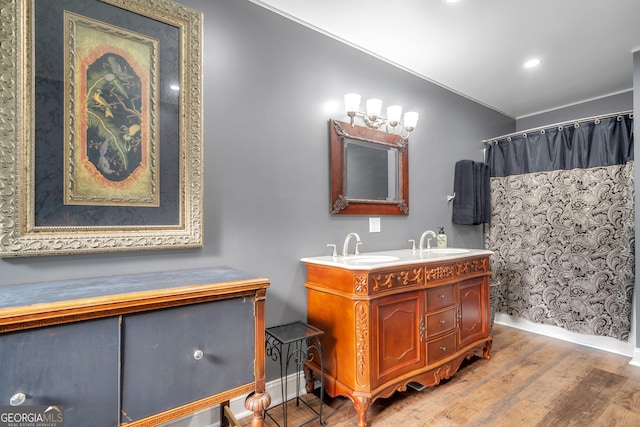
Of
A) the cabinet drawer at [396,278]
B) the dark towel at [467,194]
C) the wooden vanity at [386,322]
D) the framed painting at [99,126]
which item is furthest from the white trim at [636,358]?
the framed painting at [99,126]

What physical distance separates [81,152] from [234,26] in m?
1.10

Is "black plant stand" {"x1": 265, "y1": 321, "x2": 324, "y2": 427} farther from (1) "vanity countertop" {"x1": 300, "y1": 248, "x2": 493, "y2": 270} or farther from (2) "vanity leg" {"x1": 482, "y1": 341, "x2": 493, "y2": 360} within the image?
(2) "vanity leg" {"x1": 482, "y1": 341, "x2": 493, "y2": 360}

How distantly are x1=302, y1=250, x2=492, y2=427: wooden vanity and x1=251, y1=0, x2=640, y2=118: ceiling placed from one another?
158cm

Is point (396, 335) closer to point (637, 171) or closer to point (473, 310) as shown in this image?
point (473, 310)

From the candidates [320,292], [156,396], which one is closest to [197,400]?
[156,396]

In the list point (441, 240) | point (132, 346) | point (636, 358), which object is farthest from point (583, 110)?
point (132, 346)

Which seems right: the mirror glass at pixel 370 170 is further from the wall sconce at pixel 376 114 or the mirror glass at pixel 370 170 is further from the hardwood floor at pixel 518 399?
the hardwood floor at pixel 518 399

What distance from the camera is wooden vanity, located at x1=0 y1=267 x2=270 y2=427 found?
907 millimetres

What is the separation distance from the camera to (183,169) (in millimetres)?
1660

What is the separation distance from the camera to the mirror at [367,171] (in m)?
2.28

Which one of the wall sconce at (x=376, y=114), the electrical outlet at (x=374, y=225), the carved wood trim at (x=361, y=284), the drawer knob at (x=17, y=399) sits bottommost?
the drawer knob at (x=17, y=399)

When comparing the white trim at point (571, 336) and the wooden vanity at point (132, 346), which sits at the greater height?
the wooden vanity at point (132, 346)

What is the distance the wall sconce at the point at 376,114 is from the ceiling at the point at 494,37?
463 millimetres

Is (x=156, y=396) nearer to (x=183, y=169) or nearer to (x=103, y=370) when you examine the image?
(x=103, y=370)
